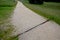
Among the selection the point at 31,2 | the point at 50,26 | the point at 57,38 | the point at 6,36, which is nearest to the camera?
the point at 57,38

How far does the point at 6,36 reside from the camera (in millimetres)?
7898

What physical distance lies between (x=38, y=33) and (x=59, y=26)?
1074 millimetres

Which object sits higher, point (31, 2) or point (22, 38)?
point (22, 38)

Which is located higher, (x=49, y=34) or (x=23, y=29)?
(x=49, y=34)

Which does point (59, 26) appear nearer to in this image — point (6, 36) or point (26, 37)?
point (26, 37)

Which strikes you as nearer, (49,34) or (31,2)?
(49,34)

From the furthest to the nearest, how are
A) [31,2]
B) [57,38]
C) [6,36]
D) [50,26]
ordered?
1. [31,2]
2. [50,26]
3. [6,36]
4. [57,38]

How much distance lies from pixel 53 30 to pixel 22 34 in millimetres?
1237

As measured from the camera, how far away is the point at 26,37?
7.41 meters

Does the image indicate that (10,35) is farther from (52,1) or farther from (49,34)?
(52,1)

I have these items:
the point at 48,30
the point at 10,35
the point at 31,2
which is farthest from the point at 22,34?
the point at 31,2

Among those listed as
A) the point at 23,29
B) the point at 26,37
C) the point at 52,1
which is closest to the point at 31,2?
the point at 52,1

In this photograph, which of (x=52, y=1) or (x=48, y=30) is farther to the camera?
(x=52, y=1)

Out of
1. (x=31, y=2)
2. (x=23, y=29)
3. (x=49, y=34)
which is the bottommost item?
(x=31, y=2)
